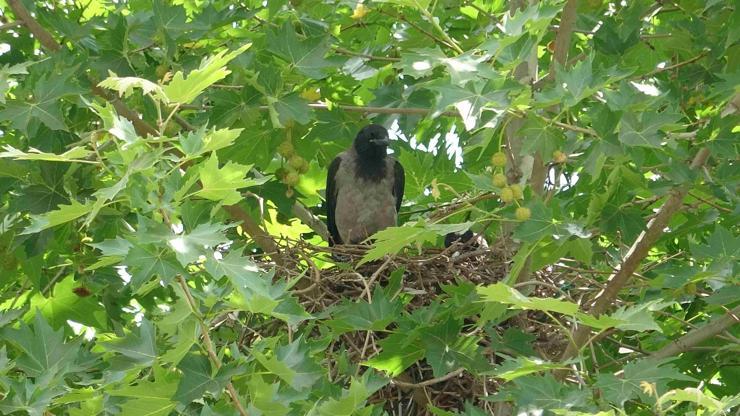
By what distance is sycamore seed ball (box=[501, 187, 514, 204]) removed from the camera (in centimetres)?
455

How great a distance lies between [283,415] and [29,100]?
2.00 meters

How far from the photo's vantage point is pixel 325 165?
7.37 meters

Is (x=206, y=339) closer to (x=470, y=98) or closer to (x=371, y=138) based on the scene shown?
(x=470, y=98)

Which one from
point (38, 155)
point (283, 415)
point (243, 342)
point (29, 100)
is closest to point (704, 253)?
point (283, 415)

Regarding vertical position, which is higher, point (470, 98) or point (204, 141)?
point (204, 141)

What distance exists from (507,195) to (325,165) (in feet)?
9.53

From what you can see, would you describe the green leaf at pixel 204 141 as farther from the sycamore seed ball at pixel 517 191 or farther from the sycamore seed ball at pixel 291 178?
the sycamore seed ball at pixel 291 178

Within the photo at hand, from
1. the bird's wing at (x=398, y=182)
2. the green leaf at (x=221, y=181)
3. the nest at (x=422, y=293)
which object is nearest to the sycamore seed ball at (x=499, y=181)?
the nest at (x=422, y=293)

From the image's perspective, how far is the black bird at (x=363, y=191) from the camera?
748 cm

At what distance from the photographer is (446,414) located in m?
4.58

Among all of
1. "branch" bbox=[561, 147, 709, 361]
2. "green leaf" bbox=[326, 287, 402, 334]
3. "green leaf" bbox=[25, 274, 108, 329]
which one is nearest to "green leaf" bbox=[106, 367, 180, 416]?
"green leaf" bbox=[326, 287, 402, 334]

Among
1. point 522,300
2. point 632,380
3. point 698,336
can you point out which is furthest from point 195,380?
point 698,336

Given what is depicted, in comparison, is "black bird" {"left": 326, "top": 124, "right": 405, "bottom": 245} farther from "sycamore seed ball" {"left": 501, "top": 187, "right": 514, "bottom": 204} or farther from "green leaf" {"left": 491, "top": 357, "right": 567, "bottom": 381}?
"green leaf" {"left": 491, "top": 357, "right": 567, "bottom": 381}

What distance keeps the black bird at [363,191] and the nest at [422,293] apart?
153cm
